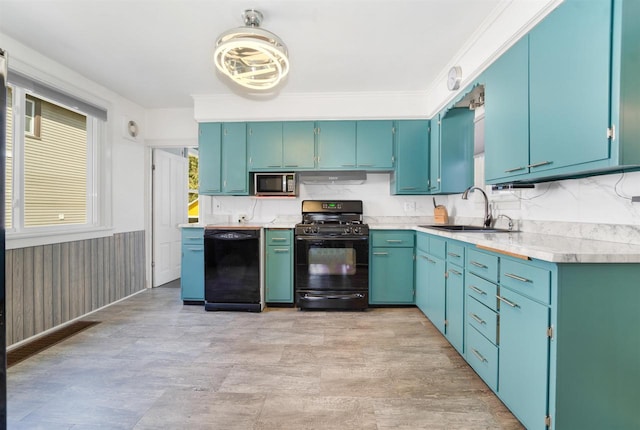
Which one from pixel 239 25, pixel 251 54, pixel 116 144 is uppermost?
pixel 239 25

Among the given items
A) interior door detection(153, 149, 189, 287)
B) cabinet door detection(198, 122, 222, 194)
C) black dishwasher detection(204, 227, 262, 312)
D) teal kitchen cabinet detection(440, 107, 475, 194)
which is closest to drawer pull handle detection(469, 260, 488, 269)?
teal kitchen cabinet detection(440, 107, 475, 194)

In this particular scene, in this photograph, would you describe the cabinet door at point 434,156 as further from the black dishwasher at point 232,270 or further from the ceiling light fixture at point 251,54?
the black dishwasher at point 232,270

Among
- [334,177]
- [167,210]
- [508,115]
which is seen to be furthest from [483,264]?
[167,210]

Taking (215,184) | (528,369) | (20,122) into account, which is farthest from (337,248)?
(20,122)

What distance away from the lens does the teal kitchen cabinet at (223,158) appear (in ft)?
12.0

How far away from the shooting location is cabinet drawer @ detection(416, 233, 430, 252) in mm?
2900

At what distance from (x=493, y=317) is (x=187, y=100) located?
13.3 feet

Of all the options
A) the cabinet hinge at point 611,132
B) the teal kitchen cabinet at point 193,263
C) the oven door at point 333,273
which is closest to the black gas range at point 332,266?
the oven door at point 333,273

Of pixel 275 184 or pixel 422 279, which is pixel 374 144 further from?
pixel 422 279

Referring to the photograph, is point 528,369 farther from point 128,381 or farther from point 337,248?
point 128,381

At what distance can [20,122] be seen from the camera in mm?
2561

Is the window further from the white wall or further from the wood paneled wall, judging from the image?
the wood paneled wall

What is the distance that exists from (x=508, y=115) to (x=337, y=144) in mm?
1952

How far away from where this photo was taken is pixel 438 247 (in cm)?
261
